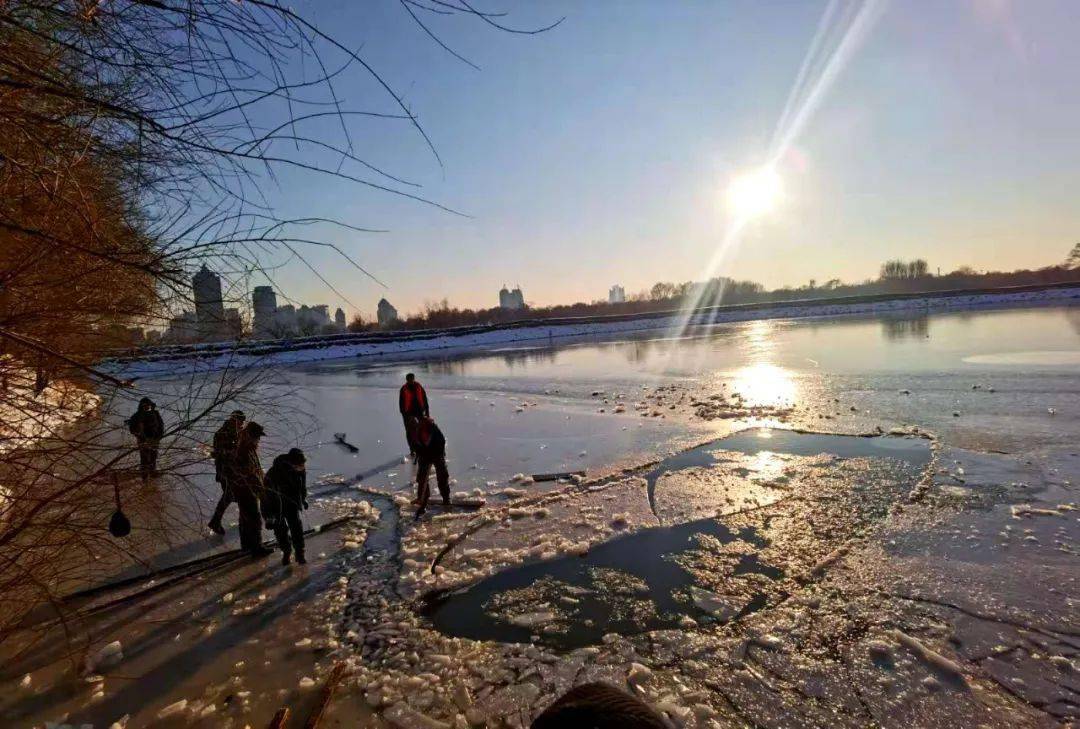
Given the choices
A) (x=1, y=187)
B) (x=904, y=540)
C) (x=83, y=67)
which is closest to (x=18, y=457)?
(x=1, y=187)

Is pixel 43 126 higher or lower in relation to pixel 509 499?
higher

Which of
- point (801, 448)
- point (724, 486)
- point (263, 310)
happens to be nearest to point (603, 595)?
point (724, 486)

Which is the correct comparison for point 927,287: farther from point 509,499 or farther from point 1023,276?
point 509,499

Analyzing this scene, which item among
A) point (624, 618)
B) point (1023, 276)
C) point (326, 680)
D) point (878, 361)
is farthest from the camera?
point (1023, 276)

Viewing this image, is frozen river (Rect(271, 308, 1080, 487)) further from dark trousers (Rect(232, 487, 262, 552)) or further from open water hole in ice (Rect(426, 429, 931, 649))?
dark trousers (Rect(232, 487, 262, 552))

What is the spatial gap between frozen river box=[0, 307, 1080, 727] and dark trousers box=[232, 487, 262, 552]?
1.15 feet

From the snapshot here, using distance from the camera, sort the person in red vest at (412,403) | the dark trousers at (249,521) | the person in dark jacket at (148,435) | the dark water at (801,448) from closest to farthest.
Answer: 1. the person in dark jacket at (148,435)
2. the dark trousers at (249,521)
3. the dark water at (801,448)
4. the person in red vest at (412,403)

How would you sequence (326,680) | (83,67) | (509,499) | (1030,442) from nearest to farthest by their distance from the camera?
(83,67), (326,680), (509,499), (1030,442)

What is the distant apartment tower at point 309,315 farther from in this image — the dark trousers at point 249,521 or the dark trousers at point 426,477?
the dark trousers at point 426,477

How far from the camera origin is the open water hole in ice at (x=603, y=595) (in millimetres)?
4441

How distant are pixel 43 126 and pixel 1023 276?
12579cm

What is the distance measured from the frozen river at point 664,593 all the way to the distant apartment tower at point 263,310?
27 centimetres

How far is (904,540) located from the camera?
5605 millimetres

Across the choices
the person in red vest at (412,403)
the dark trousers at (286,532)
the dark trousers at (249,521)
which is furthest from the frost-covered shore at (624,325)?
the dark trousers at (286,532)
